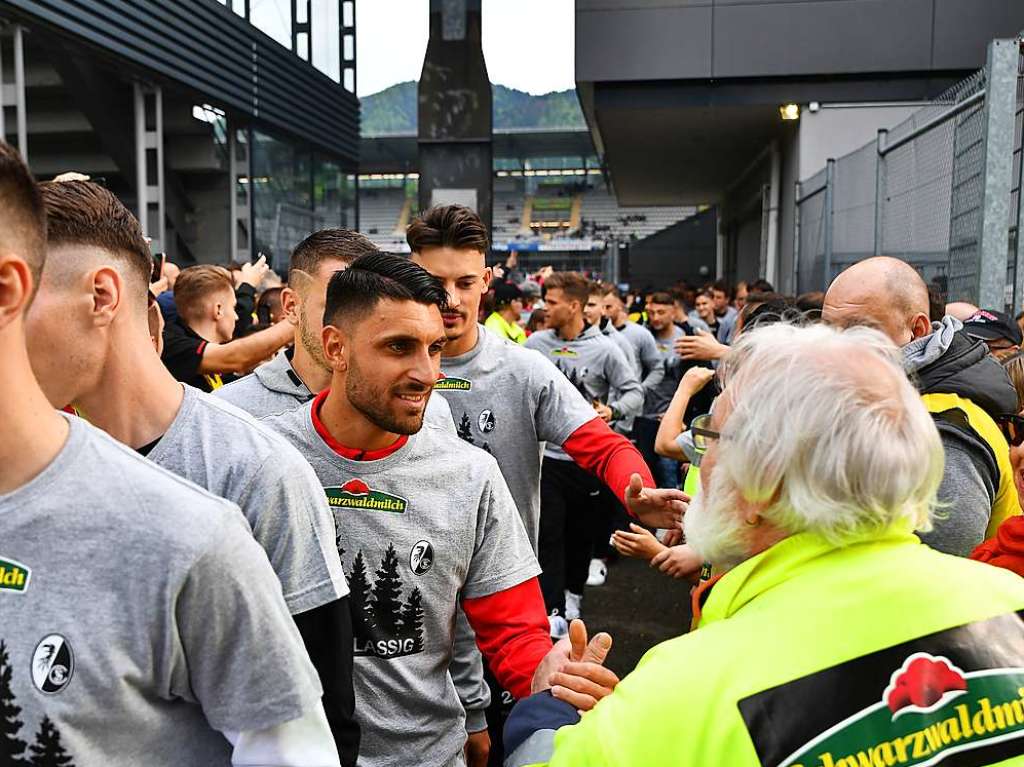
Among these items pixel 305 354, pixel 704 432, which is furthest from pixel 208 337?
pixel 704 432

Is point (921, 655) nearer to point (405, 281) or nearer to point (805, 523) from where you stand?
point (805, 523)

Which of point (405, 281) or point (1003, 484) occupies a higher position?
point (405, 281)

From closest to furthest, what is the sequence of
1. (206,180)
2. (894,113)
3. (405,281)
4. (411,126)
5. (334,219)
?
(405,281) < (894,113) < (206,180) < (334,219) < (411,126)

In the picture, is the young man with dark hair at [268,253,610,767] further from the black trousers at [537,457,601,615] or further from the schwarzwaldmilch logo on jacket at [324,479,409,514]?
the black trousers at [537,457,601,615]

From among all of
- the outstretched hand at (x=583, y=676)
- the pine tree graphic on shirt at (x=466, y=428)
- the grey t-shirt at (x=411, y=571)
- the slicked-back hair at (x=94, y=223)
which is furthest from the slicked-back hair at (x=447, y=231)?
the outstretched hand at (x=583, y=676)

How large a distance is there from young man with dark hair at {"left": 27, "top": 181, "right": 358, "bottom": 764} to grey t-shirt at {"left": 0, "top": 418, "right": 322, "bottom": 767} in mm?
292

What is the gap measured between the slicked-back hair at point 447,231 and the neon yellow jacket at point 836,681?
2481 mm

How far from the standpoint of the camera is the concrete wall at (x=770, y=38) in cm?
1278

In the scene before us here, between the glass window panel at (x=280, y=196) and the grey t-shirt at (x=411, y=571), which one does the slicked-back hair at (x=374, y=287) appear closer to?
the grey t-shirt at (x=411, y=571)

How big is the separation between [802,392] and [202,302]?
14.1ft

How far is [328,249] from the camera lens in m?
3.11

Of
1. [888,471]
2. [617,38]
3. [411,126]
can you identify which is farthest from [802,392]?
[411,126]

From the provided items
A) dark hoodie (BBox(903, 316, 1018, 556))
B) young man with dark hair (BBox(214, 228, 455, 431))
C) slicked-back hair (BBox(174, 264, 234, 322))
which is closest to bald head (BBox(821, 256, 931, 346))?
dark hoodie (BBox(903, 316, 1018, 556))

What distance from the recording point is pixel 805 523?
1.35 meters
